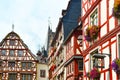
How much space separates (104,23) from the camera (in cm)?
2017

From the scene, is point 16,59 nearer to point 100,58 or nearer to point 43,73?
point 43,73

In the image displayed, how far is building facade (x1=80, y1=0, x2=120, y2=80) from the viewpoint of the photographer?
17828mm

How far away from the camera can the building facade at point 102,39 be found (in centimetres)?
1783

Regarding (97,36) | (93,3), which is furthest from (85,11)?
(97,36)

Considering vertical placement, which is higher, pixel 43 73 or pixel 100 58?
pixel 43 73

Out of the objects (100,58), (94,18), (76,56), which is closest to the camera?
(100,58)

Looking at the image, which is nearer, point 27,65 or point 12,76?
point 12,76

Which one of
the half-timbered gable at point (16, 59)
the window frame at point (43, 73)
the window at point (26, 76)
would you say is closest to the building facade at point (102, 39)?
the window at point (26, 76)

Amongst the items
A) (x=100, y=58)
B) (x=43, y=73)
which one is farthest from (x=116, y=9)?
(x=43, y=73)

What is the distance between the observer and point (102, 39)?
2017 cm

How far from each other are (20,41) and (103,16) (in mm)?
44460

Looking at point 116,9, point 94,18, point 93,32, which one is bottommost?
point 93,32

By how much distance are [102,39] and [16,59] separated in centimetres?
4478

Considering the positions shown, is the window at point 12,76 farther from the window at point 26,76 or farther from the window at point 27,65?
the window at point 27,65
